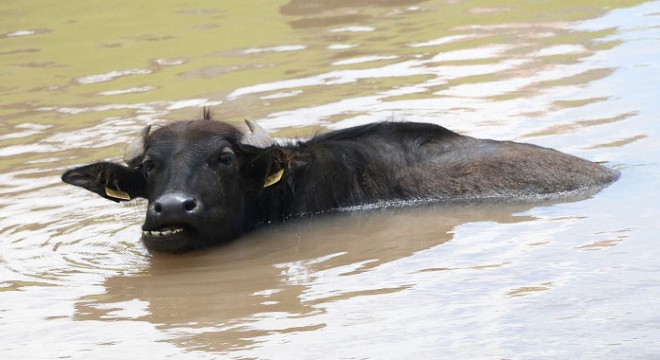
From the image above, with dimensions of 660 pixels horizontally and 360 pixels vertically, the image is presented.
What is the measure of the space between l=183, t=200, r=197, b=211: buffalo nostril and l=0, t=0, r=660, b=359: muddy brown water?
30cm

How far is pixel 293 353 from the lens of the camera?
5.79 m

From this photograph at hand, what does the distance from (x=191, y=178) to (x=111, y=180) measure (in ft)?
2.28

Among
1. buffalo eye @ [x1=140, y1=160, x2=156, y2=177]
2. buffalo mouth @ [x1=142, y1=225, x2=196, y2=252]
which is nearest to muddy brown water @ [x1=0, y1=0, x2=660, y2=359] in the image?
buffalo mouth @ [x1=142, y1=225, x2=196, y2=252]

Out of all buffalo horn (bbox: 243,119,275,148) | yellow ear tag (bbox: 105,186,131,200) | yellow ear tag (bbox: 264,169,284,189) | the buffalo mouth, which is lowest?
the buffalo mouth

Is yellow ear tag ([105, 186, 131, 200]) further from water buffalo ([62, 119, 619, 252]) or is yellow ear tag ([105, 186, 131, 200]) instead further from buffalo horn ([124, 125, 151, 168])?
buffalo horn ([124, 125, 151, 168])

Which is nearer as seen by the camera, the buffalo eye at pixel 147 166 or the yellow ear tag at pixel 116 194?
the buffalo eye at pixel 147 166

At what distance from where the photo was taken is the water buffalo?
329 inches

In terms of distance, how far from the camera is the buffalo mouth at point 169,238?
26.3 ft

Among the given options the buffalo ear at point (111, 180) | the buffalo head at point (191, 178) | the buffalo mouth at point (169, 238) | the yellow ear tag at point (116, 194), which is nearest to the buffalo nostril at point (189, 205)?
the buffalo head at point (191, 178)

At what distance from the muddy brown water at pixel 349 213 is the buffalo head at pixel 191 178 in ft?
0.58

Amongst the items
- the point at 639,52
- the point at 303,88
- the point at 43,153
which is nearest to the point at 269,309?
the point at 43,153

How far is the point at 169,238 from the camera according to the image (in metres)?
8.05

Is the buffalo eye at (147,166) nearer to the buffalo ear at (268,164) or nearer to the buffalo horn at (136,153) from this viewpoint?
the buffalo horn at (136,153)

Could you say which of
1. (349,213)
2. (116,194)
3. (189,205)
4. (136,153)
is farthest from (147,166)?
(349,213)
